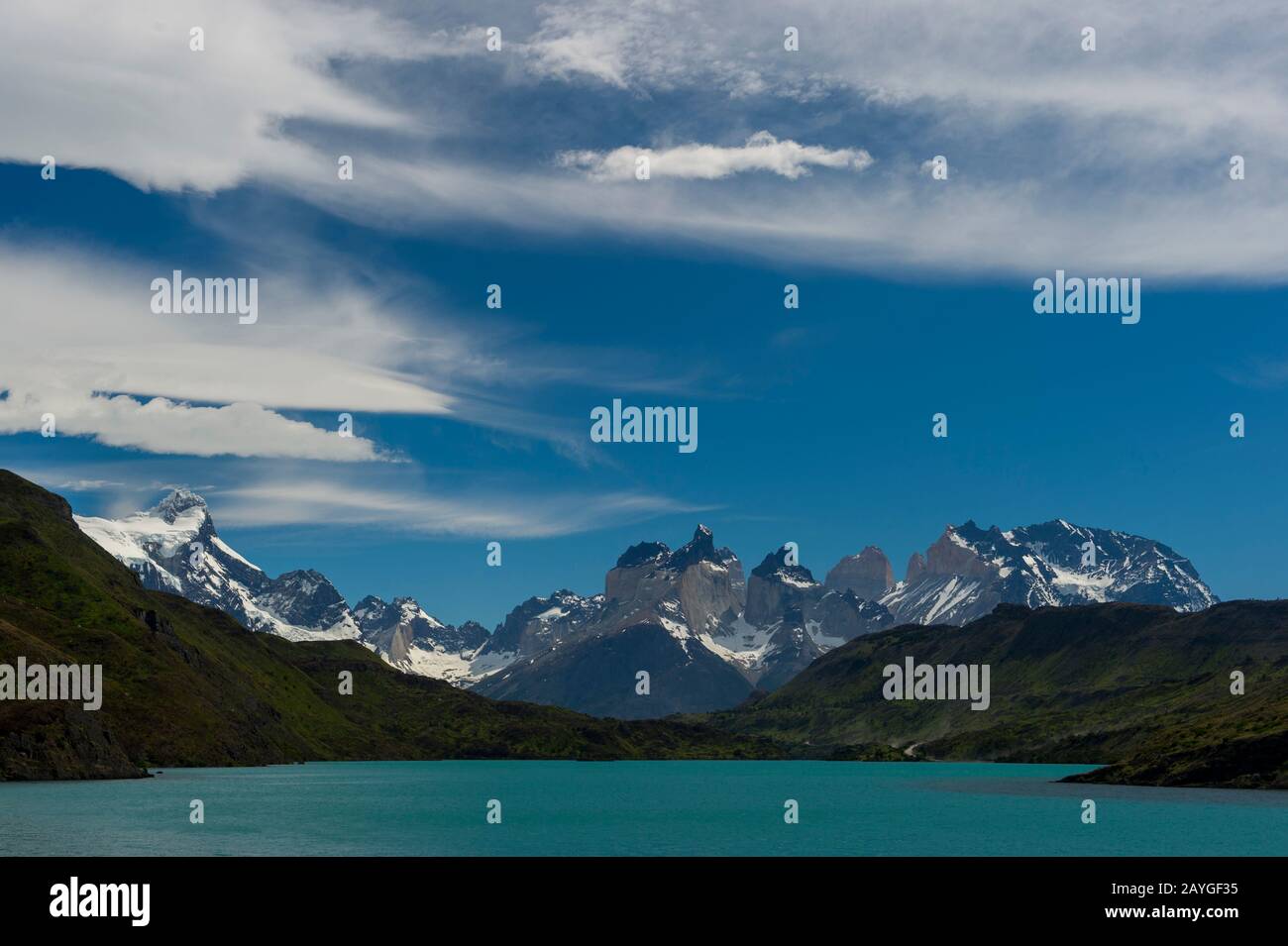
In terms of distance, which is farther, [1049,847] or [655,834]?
[655,834]
